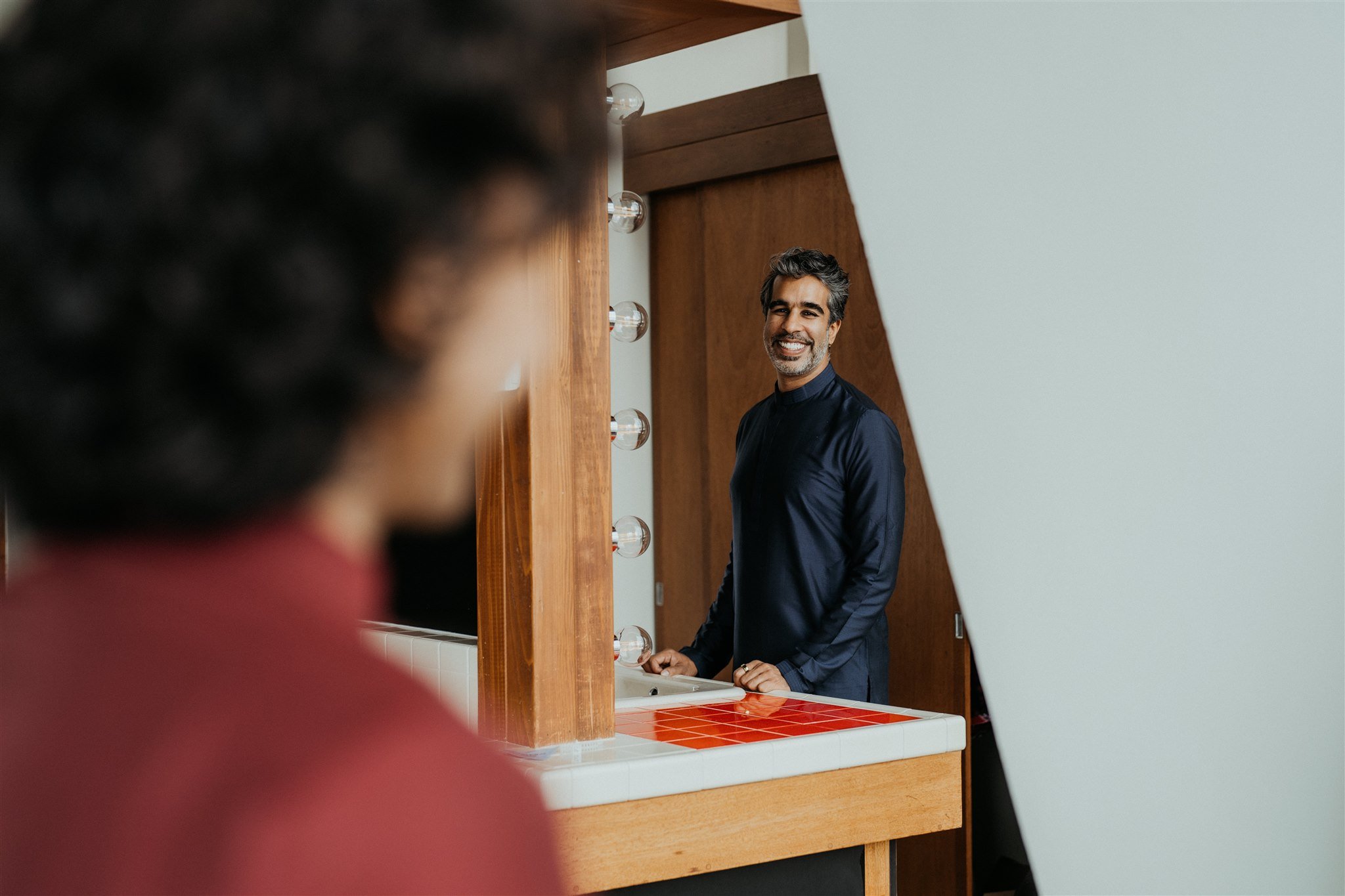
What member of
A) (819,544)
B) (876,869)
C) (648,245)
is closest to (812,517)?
(819,544)

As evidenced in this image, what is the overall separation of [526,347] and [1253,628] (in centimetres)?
252

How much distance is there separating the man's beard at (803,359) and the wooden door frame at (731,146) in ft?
2.57

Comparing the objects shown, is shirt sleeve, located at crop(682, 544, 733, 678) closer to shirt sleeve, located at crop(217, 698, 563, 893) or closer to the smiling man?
the smiling man

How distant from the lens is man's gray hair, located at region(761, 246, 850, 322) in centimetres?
281

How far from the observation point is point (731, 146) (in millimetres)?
3664

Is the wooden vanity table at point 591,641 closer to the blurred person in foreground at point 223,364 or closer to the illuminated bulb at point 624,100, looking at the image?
the illuminated bulb at point 624,100

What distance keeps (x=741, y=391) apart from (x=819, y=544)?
1081 mm

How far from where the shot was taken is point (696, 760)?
1448 mm

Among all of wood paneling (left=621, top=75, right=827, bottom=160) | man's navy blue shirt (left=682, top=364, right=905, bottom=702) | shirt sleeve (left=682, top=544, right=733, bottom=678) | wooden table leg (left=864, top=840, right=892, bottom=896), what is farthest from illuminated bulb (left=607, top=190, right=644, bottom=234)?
wood paneling (left=621, top=75, right=827, bottom=160)

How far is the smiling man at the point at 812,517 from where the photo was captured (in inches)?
101

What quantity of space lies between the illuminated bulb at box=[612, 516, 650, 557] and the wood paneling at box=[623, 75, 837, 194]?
1.80m

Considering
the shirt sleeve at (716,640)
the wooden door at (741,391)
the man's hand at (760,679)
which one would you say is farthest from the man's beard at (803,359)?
the man's hand at (760,679)

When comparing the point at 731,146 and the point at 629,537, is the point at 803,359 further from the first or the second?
the point at 629,537

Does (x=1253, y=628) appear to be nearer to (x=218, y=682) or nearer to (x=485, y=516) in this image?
(x=485, y=516)
